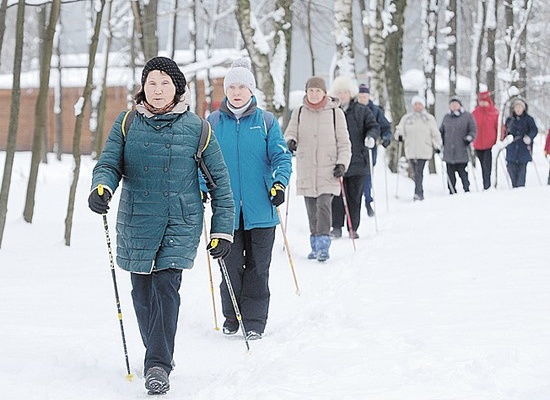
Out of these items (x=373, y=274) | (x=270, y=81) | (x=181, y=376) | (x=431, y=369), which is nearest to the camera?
(x=431, y=369)

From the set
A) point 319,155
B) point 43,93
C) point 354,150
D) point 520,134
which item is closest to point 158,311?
point 319,155

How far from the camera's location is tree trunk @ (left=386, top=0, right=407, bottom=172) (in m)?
22.2

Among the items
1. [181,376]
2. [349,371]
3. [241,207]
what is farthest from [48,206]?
[349,371]

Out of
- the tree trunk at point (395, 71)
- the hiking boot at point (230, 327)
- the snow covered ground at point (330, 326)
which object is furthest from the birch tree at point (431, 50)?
the hiking boot at point (230, 327)

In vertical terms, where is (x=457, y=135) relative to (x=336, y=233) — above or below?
above

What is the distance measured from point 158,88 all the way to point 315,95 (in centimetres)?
500

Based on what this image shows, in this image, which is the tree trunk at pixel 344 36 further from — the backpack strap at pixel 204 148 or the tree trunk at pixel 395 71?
the backpack strap at pixel 204 148

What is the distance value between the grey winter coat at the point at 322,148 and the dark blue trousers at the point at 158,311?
16.7 ft

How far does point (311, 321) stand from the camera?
661 cm

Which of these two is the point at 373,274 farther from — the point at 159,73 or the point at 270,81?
the point at 270,81

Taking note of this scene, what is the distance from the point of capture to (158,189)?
5.13m

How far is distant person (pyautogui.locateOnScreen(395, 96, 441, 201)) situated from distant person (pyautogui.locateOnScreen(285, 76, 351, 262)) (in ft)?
24.3

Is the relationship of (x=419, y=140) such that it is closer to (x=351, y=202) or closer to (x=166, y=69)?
(x=351, y=202)

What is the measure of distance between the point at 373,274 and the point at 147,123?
12.5 feet
